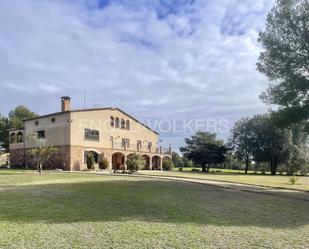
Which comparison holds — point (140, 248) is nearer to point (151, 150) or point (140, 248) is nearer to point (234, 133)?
point (151, 150)

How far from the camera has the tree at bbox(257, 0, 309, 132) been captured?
19.9 metres

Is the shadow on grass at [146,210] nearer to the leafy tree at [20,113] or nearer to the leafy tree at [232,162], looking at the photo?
the leafy tree at [20,113]

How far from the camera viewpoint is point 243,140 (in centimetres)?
6638

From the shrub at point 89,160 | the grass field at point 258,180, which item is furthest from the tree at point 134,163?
the shrub at point 89,160

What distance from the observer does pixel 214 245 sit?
268 inches

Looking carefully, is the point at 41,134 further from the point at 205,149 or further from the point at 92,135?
the point at 205,149

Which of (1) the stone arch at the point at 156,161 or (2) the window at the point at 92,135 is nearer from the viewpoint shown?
(2) the window at the point at 92,135

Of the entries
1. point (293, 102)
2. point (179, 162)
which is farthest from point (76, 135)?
point (179, 162)

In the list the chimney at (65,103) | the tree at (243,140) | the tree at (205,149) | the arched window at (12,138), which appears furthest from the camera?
the tree at (243,140)

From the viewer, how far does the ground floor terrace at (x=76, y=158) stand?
39.7m

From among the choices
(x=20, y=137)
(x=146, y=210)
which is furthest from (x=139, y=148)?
(x=146, y=210)

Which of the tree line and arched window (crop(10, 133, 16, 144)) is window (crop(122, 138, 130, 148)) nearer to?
arched window (crop(10, 133, 16, 144))

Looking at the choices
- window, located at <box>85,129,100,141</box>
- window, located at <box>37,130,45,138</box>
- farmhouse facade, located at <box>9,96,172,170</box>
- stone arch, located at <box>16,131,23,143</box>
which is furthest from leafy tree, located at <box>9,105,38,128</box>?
window, located at <box>85,129,100,141</box>

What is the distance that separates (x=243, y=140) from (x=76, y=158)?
36.8 meters
